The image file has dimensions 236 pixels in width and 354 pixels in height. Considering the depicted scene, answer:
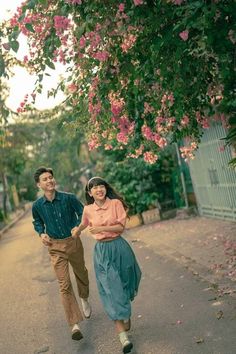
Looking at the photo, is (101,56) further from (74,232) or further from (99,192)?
(74,232)

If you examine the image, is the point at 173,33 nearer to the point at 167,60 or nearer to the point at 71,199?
the point at 167,60

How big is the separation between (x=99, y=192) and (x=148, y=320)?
185 centimetres

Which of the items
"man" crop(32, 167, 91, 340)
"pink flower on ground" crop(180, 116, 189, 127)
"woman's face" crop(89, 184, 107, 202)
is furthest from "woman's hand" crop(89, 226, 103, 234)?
"pink flower on ground" crop(180, 116, 189, 127)

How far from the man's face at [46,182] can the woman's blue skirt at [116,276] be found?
109 cm

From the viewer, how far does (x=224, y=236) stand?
10.6 meters

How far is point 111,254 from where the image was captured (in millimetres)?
5438

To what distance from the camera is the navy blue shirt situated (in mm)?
6316

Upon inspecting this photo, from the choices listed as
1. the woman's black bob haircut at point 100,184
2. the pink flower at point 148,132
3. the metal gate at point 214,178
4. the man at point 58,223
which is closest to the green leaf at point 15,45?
the woman's black bob haircut at point 100,184

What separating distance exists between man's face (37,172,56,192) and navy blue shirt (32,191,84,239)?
0.59 ft

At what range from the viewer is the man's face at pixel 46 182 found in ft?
20.4

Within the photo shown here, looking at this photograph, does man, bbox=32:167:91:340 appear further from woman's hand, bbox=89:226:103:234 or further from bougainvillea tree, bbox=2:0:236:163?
bougainvillea tree, bbox=2:0:236:163

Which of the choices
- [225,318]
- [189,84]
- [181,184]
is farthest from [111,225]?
[181,184]

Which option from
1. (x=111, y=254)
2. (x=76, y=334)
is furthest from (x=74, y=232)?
(x=76, y=334)

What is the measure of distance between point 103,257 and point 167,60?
7.58 ft
